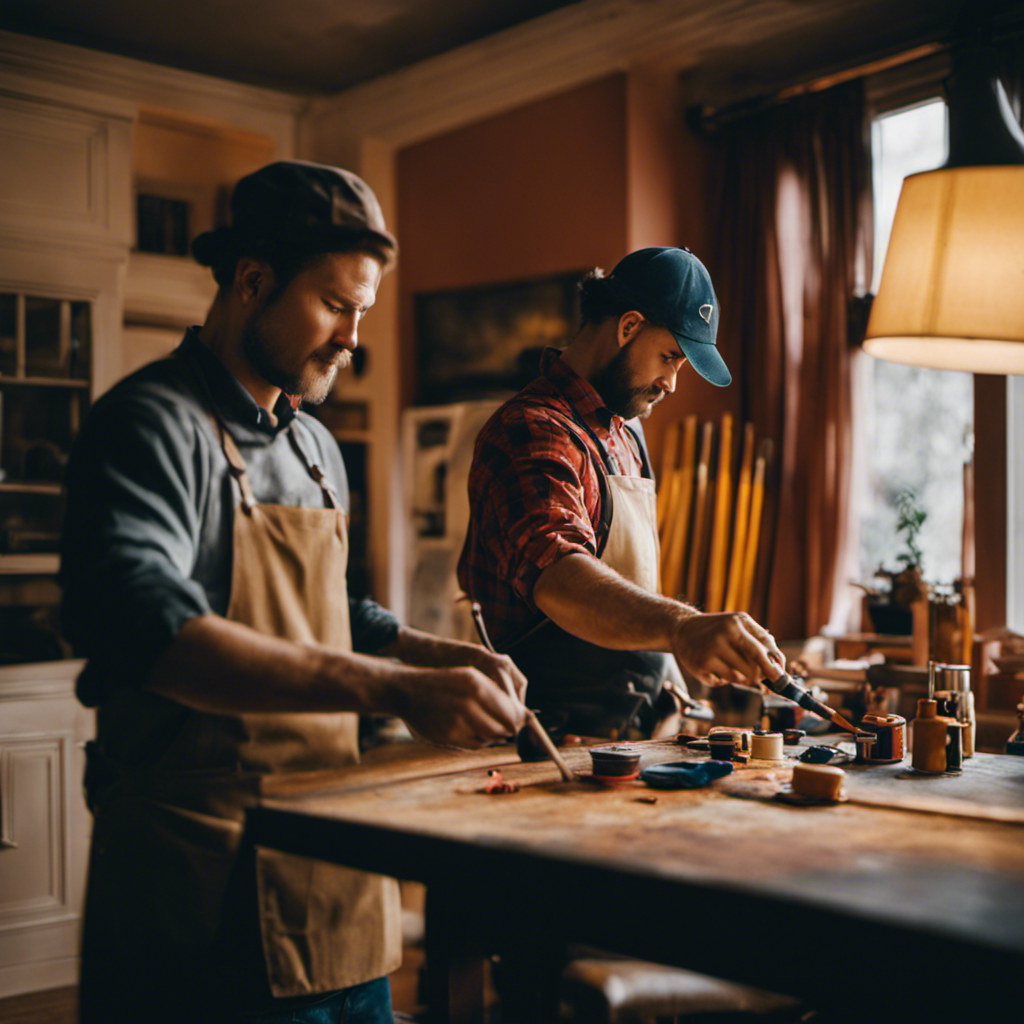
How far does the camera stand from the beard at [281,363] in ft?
5.93

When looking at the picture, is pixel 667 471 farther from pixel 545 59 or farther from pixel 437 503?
pixel 545 59

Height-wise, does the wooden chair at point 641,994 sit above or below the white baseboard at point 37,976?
above

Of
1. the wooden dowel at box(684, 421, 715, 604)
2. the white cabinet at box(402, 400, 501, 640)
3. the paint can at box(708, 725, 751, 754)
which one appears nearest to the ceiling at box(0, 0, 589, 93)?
the white cabinet at box(402, 400, 501, 640)

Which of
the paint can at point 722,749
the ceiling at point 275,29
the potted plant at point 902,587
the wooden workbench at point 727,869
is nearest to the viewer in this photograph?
the wooden workbench at point 727,869

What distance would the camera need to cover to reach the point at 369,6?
4512mm

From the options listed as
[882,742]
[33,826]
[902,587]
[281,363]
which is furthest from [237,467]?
[33,826]

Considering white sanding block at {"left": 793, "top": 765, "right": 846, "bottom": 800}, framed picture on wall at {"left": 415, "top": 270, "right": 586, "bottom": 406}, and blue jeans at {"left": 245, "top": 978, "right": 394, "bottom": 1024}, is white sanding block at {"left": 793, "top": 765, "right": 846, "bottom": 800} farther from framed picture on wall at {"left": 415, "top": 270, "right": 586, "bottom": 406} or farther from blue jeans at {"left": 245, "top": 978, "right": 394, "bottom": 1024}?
framed picture on wall at {"left": 415, "top": 270, "right": 586, "bottom": 406}

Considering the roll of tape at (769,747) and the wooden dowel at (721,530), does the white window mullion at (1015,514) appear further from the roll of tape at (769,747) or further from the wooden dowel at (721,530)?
the roll of tape at (769,747)

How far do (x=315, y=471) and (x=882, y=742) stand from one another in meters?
1.19

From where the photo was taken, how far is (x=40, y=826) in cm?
411

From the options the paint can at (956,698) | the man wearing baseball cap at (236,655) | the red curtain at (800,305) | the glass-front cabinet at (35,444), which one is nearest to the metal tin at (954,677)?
the paint can at (956,698)

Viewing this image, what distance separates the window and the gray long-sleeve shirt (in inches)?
113

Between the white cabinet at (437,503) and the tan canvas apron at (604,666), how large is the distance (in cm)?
212

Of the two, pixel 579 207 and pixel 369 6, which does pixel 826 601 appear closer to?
pixel 579 207
